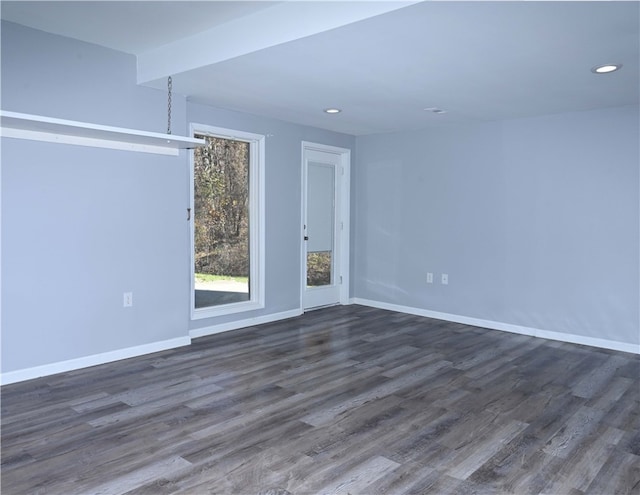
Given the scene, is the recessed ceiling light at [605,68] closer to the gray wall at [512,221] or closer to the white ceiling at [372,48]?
the white ceiling at [372,48]

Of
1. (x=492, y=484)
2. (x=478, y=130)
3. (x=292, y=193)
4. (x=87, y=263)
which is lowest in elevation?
(x=492, y=484)

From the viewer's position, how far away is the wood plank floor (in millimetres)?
2244

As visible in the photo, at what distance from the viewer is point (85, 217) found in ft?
12.2

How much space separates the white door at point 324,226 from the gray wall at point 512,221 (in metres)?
0.25

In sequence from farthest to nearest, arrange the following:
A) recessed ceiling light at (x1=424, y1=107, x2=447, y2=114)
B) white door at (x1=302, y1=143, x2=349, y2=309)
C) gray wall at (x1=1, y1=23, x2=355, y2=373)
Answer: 1. white door at (x1=302, y1=143, x2=349, y2=309)
2. recessed ceiling light at (x1=424, y1=107, x2=447, y2=114)
3. gray wall at (x1=1, y1=23, x2=355, y2=373)

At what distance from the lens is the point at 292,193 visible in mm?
5629

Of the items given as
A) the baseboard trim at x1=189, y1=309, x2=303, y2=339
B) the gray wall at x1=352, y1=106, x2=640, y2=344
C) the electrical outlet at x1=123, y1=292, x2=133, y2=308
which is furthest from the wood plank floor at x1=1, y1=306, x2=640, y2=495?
the gray wall at x1=352, y1=106, x2=640, y2=344

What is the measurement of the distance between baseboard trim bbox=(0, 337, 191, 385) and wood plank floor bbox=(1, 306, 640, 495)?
0.09 m

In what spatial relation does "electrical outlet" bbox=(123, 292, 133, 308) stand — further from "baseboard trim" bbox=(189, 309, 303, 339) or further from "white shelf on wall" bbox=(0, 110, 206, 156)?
"white shelf on wall" bbox=(0, 110, 206, 156)

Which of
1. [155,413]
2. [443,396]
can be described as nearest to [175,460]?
[155,413]

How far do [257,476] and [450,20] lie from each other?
2461mm

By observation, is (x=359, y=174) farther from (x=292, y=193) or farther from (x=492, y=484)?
(x=492, y=484)

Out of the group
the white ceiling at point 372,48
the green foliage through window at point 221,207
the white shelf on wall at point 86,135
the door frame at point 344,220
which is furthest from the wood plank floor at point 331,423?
the white ceiling at point 372,48

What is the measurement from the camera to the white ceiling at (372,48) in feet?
8.40
